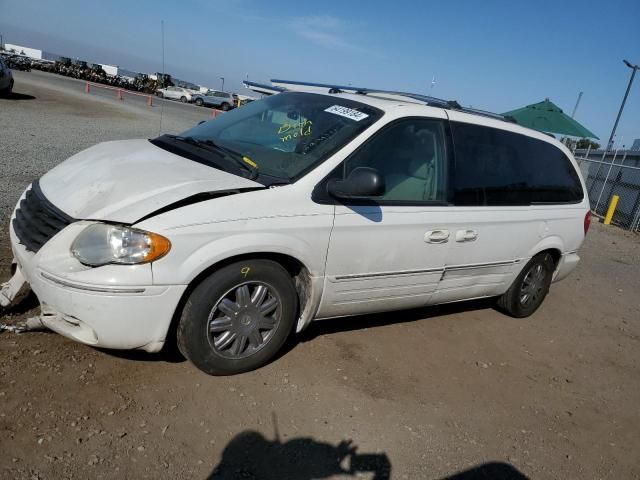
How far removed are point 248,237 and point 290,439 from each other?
1130 millimetres

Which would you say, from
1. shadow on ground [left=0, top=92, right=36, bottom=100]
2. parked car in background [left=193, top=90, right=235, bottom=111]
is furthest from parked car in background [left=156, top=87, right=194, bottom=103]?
shadow on ground [left=0, top=92, right=36, bottom=100]

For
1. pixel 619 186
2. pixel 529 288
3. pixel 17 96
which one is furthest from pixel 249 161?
pixel 17 96

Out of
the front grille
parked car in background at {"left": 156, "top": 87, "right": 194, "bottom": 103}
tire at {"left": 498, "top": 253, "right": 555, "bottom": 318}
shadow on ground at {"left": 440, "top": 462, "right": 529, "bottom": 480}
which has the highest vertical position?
the front grille

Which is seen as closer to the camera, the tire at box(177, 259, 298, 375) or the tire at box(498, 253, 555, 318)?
the tire at box(177, 259, 298, 375)

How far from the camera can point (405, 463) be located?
110 inches

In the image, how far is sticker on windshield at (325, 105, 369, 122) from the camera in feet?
11.7

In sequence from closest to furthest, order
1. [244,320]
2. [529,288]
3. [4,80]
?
[244,320]
[529,288]
[4,80]

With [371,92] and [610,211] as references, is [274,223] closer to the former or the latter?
[371,92]

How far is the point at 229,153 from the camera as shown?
352cm

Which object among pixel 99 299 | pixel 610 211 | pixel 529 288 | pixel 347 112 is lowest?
pixel 610 211

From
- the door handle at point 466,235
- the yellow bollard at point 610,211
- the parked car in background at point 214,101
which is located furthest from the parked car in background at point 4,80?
the parked car in background at point 214,101

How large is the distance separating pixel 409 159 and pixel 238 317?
1670mm

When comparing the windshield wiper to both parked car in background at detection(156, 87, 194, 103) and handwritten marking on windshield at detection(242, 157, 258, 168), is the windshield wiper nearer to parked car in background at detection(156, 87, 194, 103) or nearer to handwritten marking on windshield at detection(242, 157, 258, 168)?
handwritten marking on windshield at detection(242, 157, 258, 168)

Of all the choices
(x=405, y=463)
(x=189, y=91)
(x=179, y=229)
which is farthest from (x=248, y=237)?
(x=189, y=91)
